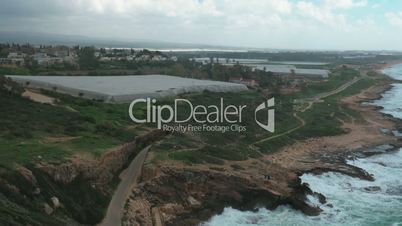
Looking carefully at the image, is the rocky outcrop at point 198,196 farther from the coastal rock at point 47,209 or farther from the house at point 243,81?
the house at point 243,81

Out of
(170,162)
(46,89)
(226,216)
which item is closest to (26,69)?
(46,89)

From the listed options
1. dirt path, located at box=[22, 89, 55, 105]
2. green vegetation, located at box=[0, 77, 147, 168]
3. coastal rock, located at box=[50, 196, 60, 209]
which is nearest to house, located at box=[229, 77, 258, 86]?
green vegetation, located at box=[0, 77, 147, 168]

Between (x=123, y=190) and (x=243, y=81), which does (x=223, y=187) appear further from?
(x=243, y=81)

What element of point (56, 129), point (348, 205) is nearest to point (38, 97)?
point (56, 129)

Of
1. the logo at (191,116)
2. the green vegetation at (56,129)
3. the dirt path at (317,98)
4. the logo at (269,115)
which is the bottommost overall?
the dirt path at (317,98)

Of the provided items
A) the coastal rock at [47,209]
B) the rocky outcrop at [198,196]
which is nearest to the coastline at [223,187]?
the rocky outcrop at [198,196]

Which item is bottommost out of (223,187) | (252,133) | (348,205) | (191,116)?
(348,205)

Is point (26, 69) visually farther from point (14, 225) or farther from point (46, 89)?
point (14, 225)
